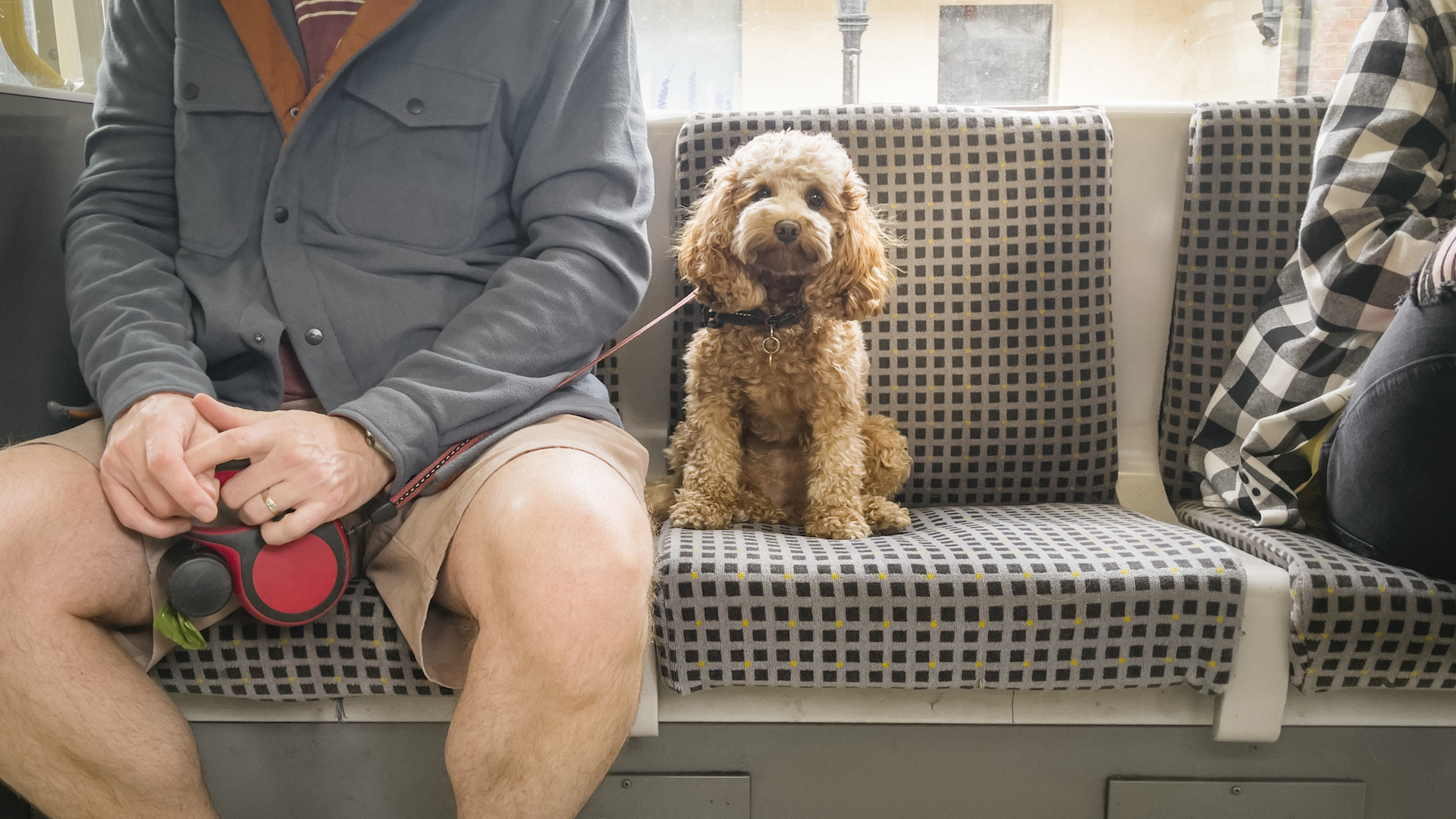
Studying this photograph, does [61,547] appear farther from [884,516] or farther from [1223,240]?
[1223,240]

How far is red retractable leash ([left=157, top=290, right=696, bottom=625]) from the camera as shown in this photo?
90cm

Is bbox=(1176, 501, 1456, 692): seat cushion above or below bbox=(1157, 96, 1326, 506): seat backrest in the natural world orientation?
below

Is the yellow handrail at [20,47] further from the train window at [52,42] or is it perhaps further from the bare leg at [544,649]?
the bare leg at [544,649]

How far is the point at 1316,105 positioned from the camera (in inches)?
65.3

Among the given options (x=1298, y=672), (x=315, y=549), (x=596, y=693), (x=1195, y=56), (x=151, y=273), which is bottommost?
(x=1298, y=672)

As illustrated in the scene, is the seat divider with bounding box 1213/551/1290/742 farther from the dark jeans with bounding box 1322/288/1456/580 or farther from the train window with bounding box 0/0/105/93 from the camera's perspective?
the train window with bounding box 0/0/105/93

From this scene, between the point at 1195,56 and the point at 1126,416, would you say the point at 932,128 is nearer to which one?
the point at 1126,416

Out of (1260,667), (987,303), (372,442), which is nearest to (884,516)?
(987,303)

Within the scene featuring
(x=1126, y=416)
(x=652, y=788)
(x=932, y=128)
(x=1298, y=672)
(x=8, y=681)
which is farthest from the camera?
(x=1126, y=416)

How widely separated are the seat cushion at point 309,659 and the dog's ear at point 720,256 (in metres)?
0.70

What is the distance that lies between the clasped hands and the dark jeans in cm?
124

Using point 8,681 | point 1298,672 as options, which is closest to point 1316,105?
point 1298,672

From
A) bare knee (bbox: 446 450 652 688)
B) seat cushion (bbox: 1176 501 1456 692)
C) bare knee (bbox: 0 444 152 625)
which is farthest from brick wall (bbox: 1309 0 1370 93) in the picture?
bare knee (bbox: 0 444 152 625)

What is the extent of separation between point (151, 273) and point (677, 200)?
0.88 m
